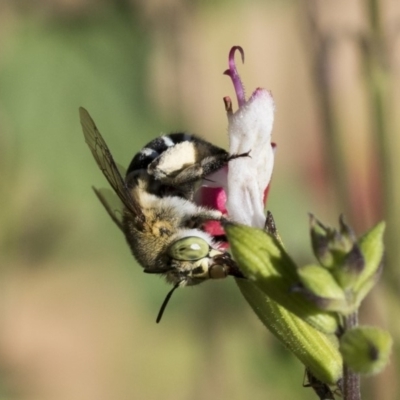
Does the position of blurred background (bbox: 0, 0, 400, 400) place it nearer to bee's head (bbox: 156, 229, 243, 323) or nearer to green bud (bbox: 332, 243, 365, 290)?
bee's head (bbox: 156, 229, 243, 323)

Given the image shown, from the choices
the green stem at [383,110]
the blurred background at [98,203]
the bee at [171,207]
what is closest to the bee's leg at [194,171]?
the bee at [171,207]

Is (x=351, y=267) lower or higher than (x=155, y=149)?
lower

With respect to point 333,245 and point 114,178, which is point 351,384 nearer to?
point 333,245

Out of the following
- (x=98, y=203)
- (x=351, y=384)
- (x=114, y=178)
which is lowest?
(x=98, y=203)

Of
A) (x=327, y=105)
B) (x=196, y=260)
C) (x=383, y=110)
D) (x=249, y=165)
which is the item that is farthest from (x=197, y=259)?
(x=327, y=105)

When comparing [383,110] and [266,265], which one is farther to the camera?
[383,110]

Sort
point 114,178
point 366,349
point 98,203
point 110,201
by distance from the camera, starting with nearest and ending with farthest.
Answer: point 366,349 → point 114,178 → point 110,201 → point 98,203

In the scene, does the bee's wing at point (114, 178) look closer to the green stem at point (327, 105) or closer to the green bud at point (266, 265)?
the green bud at point (266, 265)

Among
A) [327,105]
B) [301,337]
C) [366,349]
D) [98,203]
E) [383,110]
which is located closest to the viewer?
[366,349]
